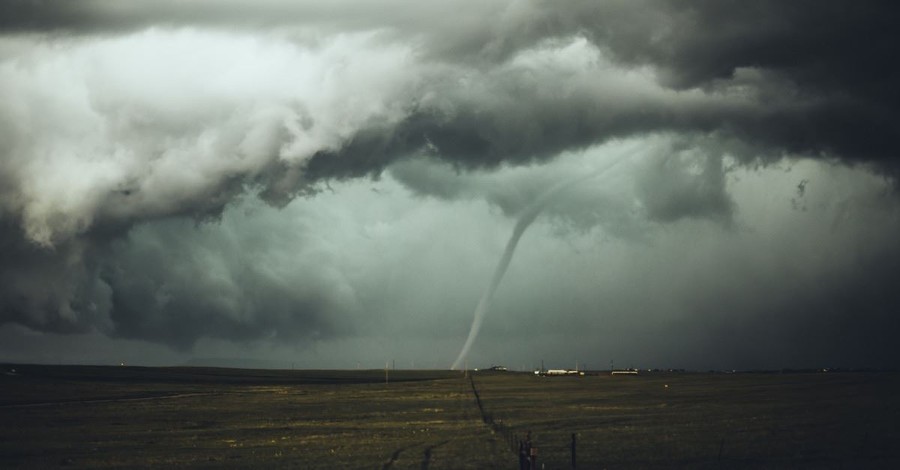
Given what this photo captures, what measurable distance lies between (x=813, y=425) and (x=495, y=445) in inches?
1221

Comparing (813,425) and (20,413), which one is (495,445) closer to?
(813,425)

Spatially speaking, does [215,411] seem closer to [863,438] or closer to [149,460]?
[149,460]

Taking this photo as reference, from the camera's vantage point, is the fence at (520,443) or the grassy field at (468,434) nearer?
the fence at (520,443)

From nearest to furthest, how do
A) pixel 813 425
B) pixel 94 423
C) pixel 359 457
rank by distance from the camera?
pixel 359 457, pixel 813 425, pixel 94 423

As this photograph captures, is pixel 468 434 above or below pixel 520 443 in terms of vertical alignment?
below

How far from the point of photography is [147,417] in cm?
10981

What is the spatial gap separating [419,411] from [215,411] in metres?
31.2

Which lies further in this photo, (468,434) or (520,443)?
(468,434)

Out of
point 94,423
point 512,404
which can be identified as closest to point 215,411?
point 94,423

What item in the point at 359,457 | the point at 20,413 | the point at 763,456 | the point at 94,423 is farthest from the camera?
the point at 20,413

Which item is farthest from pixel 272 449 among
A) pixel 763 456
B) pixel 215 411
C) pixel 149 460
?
pixel 215 411

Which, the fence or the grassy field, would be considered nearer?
the fence

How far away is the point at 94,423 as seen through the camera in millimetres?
100125

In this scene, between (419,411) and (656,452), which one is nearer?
(656,452)
